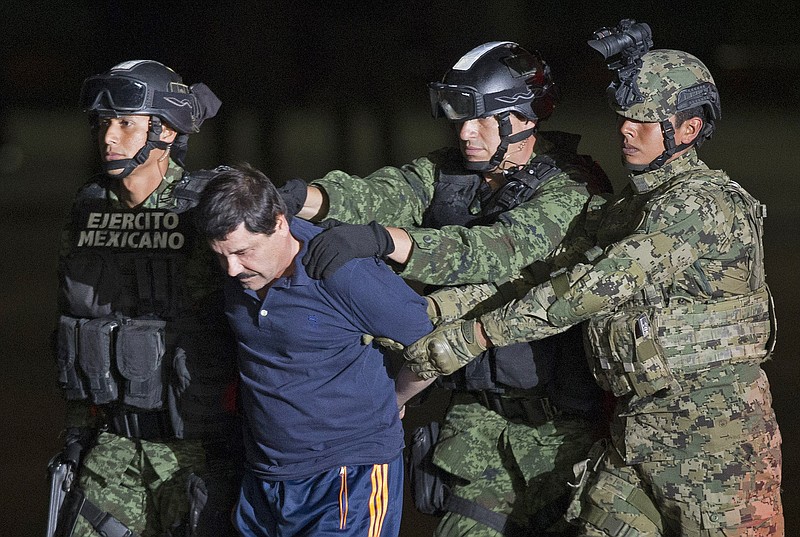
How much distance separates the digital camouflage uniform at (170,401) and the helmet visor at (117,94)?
0.80 ft

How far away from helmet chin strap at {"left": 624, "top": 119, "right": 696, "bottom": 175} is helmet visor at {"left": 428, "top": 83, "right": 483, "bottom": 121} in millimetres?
527

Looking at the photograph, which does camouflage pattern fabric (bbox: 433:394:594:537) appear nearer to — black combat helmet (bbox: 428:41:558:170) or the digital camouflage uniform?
the digital camouflage uniform

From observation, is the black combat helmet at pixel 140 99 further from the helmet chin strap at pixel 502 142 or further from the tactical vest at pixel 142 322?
the helmet chin strap at pixel 502 142

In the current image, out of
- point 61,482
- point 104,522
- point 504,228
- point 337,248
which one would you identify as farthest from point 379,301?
point 61,482

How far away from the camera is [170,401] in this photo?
3.26 m

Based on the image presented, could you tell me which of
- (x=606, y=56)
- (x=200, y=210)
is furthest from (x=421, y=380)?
(x=606, y=56)

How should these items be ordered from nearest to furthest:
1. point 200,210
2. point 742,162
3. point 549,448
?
point 200,210
point 549,448
point 742,162

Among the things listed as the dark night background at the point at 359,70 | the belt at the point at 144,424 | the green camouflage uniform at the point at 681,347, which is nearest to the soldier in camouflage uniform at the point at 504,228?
the green camouflage uniform at the point at 681,347

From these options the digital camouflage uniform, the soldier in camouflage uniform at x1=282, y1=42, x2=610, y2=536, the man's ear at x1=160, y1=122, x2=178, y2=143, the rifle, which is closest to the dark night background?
the rifle

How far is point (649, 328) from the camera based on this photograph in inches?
116

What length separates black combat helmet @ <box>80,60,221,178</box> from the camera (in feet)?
10.8

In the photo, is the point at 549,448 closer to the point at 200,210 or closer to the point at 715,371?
the point at 715,371

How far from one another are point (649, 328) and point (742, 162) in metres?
8.62

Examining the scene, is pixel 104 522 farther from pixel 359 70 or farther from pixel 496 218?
pixel 359 70
